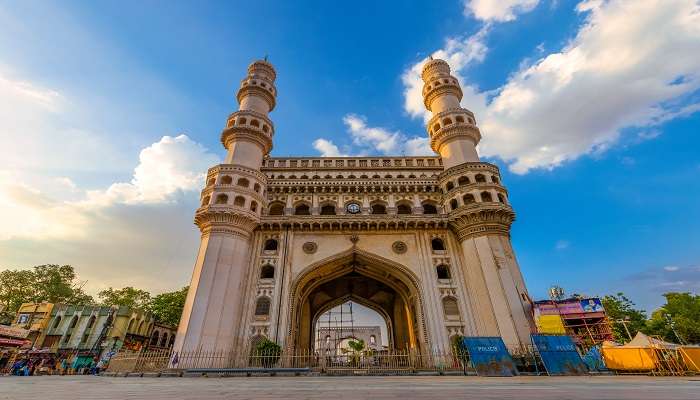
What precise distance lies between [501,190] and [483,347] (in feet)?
41.6

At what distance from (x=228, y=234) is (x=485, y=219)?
18.0m

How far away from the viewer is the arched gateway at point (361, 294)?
22656 millimetres

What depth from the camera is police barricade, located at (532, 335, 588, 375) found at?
49.2 ft

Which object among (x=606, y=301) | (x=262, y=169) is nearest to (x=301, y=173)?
(x=262, y=169)

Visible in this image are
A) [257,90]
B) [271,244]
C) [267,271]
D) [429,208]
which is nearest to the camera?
[267,271]

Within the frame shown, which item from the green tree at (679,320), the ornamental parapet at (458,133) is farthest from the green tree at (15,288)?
the green tree at (679,320)

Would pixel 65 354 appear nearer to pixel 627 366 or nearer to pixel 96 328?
pixel 96 328

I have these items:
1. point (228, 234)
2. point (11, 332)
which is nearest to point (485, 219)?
point (228, 234)

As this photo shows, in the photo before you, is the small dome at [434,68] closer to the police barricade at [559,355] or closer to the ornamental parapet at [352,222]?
the ornamental parapet at [352,222]

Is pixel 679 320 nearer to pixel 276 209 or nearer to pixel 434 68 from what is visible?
pixel 434 68

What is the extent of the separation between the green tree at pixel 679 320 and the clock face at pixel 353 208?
40244 mm

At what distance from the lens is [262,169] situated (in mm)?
28500

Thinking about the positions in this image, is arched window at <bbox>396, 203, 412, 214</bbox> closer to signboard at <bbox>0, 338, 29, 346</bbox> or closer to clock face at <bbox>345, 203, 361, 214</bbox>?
clock face at <bbox>345, 203, 361, 214</bbox>

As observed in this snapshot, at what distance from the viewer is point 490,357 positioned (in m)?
15.3
